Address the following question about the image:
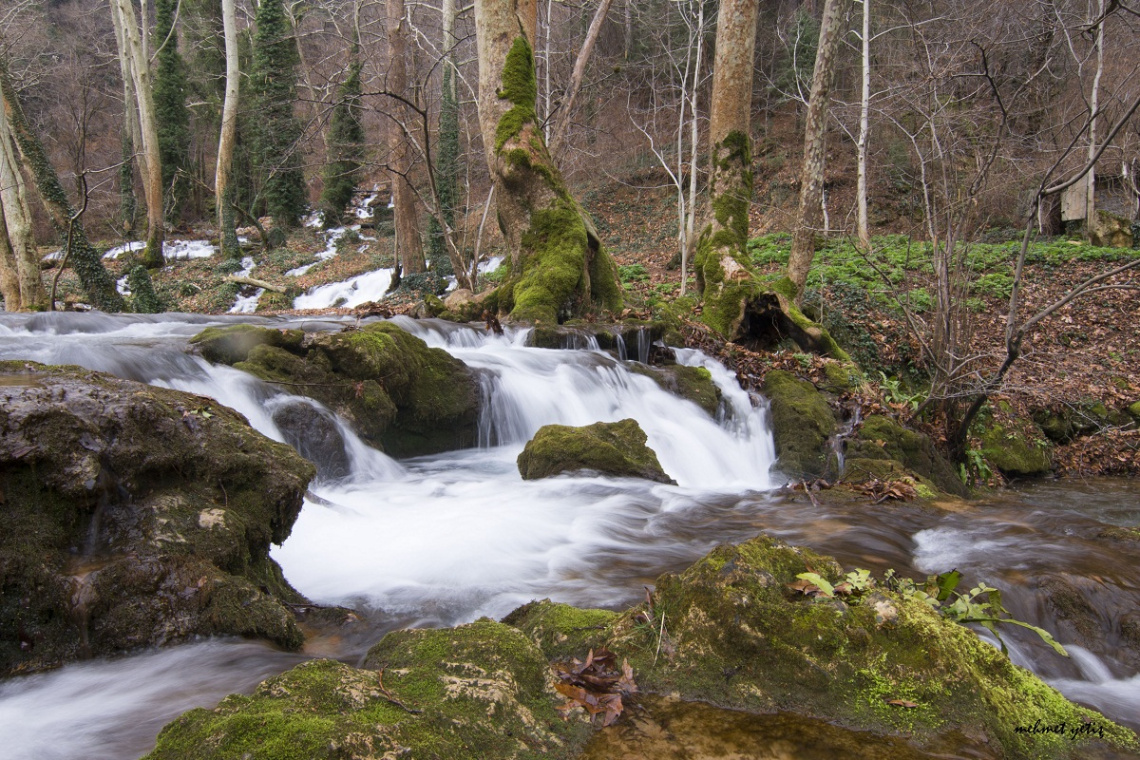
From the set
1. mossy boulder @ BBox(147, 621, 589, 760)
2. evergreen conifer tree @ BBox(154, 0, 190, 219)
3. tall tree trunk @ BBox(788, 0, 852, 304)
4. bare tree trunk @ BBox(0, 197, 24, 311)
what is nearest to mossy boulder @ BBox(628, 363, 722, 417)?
tall tree trunk @ BBox(788, 0, 852, 304)

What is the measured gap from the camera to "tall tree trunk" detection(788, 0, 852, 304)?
1198 cm

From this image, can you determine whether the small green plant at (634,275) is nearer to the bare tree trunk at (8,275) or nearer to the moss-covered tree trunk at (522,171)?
the moss-covered tree trunk at (522,171)

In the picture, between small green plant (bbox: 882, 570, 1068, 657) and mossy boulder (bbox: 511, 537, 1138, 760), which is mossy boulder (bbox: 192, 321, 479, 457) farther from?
small green plant (bbox: 882, 570, 1068, 657)

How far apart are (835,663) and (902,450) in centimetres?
630

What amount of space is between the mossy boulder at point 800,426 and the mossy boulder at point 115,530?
6.22 m

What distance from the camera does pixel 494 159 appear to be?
1180 centimetres

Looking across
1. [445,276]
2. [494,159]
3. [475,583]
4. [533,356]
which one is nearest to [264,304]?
[445,276]

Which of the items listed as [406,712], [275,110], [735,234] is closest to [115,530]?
[406,712]

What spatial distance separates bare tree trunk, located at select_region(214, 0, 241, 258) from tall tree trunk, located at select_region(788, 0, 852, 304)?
802 inches

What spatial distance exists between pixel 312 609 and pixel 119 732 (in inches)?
48.2

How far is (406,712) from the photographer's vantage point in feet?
6.20

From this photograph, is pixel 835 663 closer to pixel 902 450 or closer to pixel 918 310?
pixel 902 450

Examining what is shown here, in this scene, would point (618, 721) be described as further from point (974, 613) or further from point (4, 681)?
point (4, 681)

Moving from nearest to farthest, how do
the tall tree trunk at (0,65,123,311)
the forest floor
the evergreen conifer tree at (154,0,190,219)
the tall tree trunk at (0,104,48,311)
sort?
the forest floor
the tall tree trunk at (0,104,48,311)
the tall tree trunk at (0,65,123,311)
the evergreen conifer tree at (154,0,190,219)
